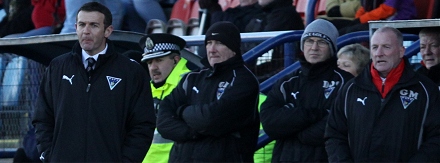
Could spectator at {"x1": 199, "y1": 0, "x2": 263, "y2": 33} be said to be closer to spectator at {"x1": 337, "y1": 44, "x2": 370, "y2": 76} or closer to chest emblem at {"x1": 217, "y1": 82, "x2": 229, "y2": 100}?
spectator at {"x1": 337, "y1": 44, "x2": 370, "y2": 76}

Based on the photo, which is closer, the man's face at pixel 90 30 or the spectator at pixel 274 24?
the man's face at pixel 90 30

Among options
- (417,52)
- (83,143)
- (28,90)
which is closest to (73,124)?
(83,143)

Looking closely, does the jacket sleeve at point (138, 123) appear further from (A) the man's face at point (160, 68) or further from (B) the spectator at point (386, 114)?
(A) the man's face at point (160, 68)

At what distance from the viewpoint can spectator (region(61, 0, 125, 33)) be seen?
1258 centimetres

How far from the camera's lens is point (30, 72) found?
36.3 ft

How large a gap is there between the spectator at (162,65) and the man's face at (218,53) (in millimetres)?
559

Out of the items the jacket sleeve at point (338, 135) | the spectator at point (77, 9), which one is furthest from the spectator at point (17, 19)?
the jacket sleeve at point (338, 135)

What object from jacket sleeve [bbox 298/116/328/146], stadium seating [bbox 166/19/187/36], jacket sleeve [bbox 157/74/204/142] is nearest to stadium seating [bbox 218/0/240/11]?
stadium seating [bbox 166/19/187/36]

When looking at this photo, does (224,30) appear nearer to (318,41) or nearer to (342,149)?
(318,41)

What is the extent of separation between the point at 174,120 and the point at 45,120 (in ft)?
4.70

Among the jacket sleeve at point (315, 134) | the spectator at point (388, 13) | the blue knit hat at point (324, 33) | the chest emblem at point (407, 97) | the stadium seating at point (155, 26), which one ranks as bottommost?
the jacket sleeve at point (315, 134)

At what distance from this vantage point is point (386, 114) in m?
7.22

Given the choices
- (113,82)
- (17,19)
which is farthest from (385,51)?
(17,19)

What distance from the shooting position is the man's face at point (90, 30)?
708 centimetres
